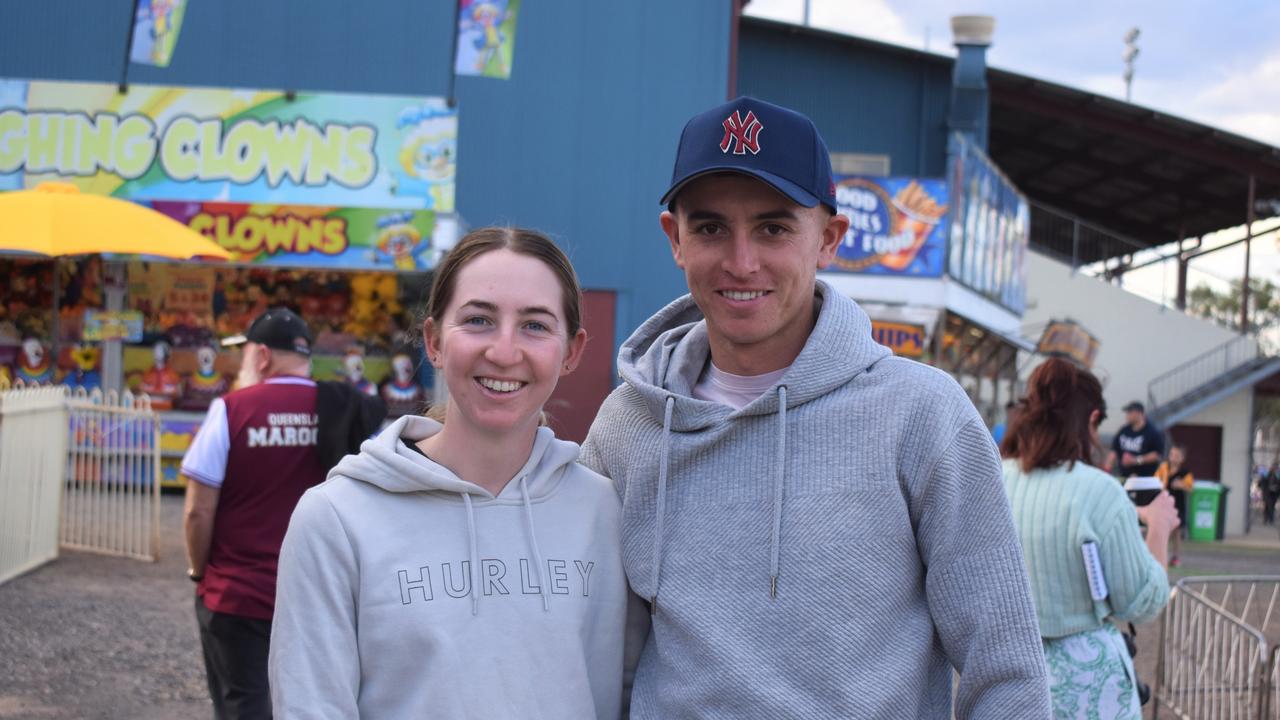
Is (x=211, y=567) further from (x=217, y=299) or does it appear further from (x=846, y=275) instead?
(x=846, y=275)

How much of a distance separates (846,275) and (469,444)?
16.1m

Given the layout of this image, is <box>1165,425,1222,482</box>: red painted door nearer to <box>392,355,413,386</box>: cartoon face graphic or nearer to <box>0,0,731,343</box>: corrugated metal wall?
<box>0,0,731,343</box>: corrugated metal wall

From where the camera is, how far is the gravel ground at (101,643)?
6309mm

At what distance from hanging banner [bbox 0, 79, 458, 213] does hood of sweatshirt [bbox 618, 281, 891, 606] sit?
1306 centimetres

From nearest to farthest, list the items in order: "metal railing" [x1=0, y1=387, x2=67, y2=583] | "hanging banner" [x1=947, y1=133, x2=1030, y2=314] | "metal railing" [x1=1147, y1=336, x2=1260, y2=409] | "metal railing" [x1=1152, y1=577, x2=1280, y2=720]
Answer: "metal railing" [x1=1152, y1=577, x2=1280, y2=720] → "metal railing" [x1=0, y1=387, x2=67, y2=583] → "hanging banner" [x1=947, y1=133, x2=1030, y2=314] → "metal railing" [x1=1147, y1=336, x2=1260, y2=409]

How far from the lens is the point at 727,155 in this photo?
2.32 metres

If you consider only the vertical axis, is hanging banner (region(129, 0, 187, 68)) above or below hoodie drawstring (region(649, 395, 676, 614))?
above

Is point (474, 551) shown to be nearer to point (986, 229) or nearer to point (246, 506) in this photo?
point (246, 506)

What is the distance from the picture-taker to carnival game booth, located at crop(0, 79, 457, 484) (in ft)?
49.8

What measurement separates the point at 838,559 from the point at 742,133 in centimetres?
83

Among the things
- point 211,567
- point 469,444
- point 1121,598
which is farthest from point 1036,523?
point 211,567

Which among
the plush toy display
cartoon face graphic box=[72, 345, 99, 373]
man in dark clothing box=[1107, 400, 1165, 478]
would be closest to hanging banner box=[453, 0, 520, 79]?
the plush toy display

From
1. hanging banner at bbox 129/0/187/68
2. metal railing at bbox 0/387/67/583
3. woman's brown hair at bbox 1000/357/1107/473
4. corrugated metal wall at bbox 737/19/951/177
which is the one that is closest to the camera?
woman's brown hair at bbox 1000/357/1107/473

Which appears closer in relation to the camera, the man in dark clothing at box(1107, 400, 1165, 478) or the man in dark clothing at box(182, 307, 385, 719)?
the man in dark clothing at box(182, 307, 385, 719)
